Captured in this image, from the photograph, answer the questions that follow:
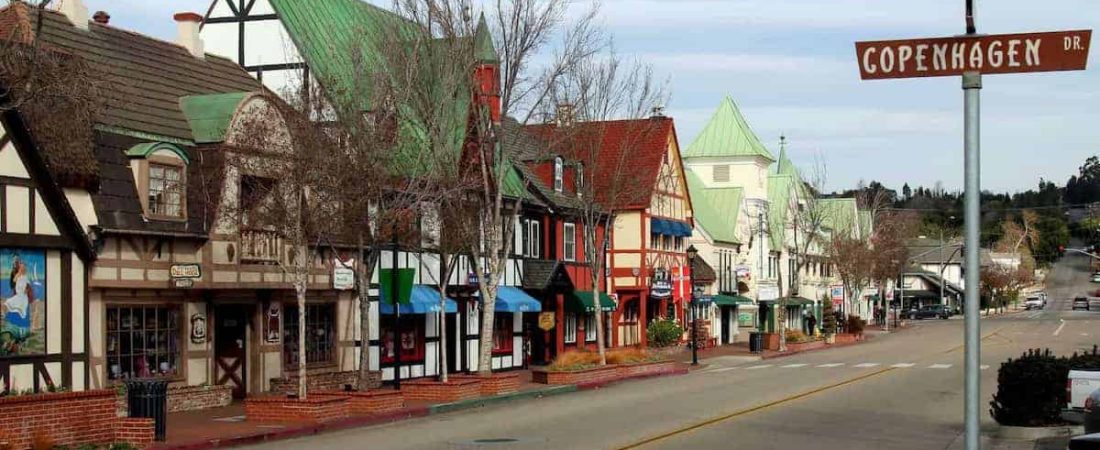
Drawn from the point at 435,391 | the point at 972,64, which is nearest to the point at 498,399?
the point at 435,391

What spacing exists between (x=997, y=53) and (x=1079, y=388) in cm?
1364

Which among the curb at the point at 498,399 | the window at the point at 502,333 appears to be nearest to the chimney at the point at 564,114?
the window at the point at 502,333

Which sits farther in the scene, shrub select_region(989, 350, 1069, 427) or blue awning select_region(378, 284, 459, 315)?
blue awning select_region(378, 284, 459, 315)

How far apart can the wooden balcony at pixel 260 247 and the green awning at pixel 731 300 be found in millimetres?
38152

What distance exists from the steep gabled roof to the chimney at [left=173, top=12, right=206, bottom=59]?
10054mm

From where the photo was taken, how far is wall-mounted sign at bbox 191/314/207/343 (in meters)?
26.9

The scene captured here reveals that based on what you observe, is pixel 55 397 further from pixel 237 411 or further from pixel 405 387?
pixel 405 387

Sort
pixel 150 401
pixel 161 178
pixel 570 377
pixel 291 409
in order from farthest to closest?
pixel 570 377 → pixel 161 178 → pixel 291 409 → pixel 150 401

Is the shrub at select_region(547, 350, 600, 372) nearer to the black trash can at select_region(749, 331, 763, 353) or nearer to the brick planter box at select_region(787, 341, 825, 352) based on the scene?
the black trash can at select_region(749, 331, 763, 353)

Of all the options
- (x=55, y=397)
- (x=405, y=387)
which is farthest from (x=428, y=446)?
(x=405, y=387)

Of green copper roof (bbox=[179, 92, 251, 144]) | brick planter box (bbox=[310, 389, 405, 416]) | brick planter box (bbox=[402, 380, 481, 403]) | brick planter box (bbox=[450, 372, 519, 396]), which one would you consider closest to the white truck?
brick planter box (bbox=[310, 389, 405, 416])

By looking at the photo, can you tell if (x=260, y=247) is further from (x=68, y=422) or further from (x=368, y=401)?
(x=68, y=422)

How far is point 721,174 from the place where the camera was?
76.8 metres

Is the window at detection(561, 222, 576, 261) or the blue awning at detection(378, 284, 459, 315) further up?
the window at detection(561, 222, 576, 261)
